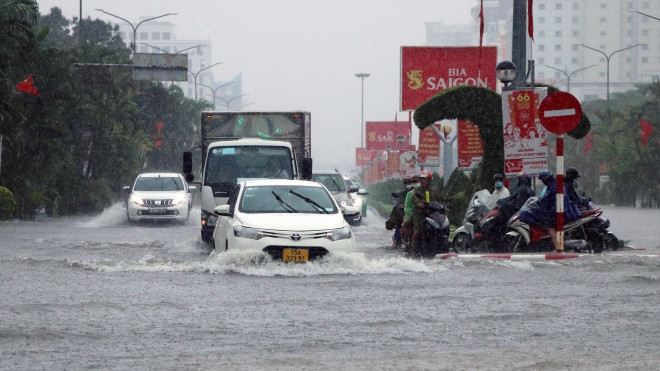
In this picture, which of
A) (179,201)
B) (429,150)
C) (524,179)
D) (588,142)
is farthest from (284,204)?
(588,142)

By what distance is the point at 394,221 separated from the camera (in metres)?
22.2

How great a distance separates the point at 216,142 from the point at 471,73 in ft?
46.3

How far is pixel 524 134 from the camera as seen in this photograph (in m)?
19.7

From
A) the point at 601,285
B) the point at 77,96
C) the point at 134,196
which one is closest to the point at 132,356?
the point at 601,285

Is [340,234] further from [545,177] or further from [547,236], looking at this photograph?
[545,177]

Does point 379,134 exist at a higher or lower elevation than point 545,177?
higher

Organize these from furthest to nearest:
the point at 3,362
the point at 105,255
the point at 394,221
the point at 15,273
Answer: the point at 394,221 < the point at 105,255 < the point at 15,273 < the point at 3,362

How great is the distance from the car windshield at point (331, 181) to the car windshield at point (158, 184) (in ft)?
14.8

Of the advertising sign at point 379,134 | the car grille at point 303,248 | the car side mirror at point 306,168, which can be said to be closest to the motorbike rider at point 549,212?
the car grille at point 303,248

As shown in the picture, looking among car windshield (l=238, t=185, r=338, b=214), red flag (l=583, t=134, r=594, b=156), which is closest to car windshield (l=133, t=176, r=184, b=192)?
car windshield (l=238, t=185, r=338, b=214)

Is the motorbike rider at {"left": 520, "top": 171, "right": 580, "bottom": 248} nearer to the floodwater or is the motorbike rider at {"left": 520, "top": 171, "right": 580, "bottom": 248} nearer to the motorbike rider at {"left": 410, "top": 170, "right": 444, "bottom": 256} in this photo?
the floodwater

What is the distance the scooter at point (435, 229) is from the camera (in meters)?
19.0

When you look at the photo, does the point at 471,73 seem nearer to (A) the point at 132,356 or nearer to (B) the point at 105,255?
(B) the point at 105,255

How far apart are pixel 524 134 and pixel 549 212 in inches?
95.0
